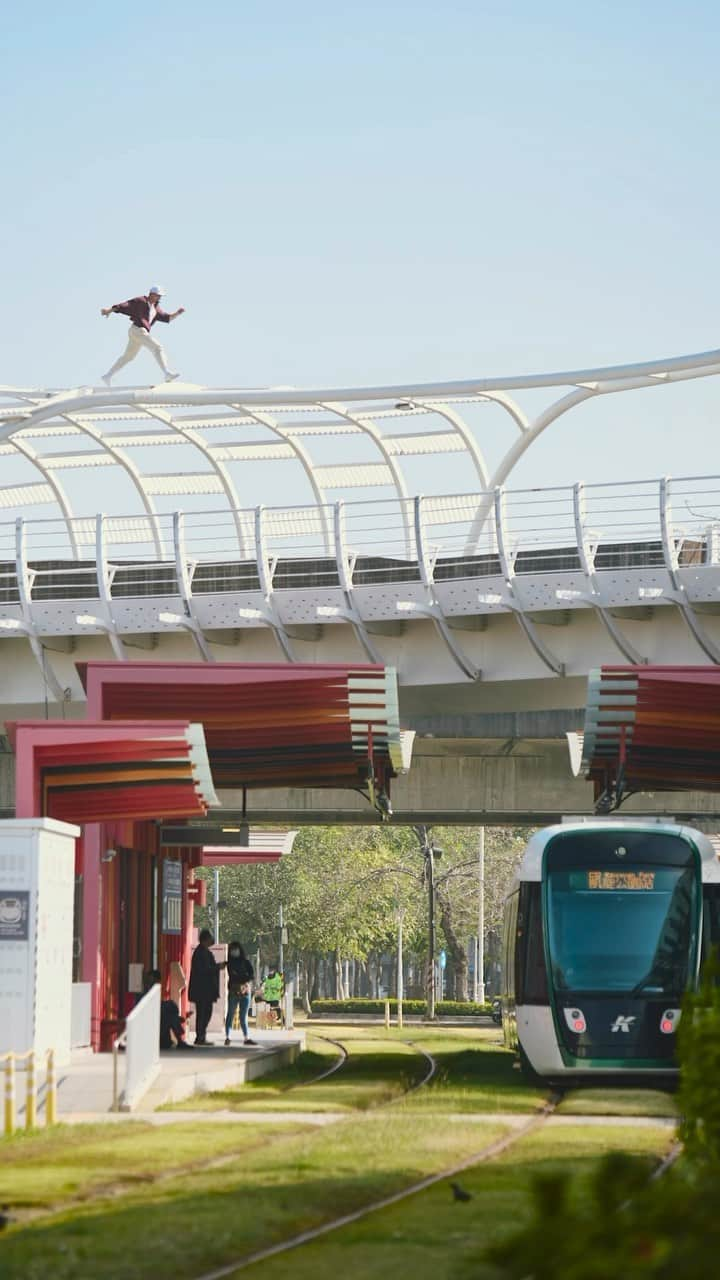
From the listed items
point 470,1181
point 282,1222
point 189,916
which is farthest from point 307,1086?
point 189,916

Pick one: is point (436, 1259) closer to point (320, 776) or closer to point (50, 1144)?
point (50, 1144)

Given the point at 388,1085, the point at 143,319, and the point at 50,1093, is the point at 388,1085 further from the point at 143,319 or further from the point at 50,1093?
the point at 143,319

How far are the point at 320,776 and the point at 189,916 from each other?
8.70m

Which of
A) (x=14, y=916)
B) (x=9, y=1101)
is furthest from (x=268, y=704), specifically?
(x=9, y=1101)

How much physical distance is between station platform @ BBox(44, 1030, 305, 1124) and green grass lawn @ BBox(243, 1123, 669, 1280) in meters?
5.76

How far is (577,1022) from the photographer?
880 inches

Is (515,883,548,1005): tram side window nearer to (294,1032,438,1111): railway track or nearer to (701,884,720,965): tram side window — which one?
(294,1032,438,1111): railway track

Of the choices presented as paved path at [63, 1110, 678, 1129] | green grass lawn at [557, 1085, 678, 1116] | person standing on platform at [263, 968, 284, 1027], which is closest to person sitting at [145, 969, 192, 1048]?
green grass lawn at [557, 1085, 678, 1116]

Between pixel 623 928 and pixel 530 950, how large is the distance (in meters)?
1.12

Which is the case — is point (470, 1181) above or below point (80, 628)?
below

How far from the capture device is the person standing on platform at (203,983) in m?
29.8

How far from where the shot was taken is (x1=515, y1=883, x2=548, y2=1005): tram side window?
74.6 feet

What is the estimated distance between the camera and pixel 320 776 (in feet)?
106

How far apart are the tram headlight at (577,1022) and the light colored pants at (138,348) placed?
811 inches
